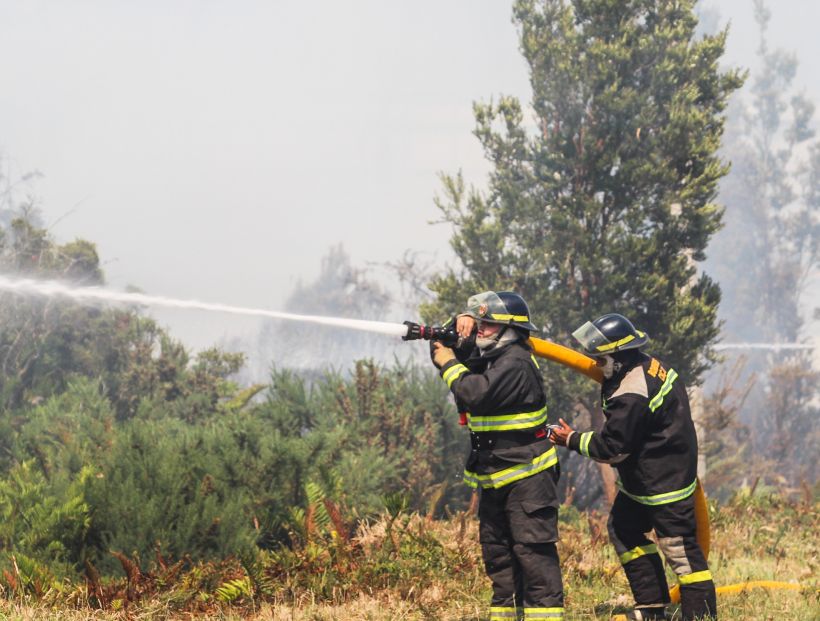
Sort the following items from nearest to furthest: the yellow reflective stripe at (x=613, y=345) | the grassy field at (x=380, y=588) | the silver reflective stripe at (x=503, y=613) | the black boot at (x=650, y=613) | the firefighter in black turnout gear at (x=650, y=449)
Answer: the silver reflective stripe at (x=503, y=613) < the firefighter in black turnout gear at (x=650, y=449) < the yellow reflective stripe at (x=613, y=345) < the black boot at (x=650, y=613) < the grassy field at (x=380, y=588)

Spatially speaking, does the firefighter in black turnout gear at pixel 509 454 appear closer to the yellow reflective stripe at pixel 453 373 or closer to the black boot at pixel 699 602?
the yellow reflective stripe at pixel 453 373

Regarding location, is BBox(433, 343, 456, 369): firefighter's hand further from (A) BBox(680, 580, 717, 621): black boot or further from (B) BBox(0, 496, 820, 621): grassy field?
(A) BBox(680, 580, 717, 621): black boot

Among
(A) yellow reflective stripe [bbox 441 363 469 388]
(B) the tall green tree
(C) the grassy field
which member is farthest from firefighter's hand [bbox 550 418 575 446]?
(B) the tall green tree

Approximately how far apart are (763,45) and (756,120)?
21.9 feet

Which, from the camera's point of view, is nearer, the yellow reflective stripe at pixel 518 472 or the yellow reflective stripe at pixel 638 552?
the yellow reflective stripe at pixel 518 472

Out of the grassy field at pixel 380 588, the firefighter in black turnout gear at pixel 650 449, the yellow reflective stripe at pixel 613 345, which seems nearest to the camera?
the firefighter in black turnout gear at pixel 650 449

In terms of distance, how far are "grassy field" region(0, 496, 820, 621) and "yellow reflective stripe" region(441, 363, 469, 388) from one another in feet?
5.81

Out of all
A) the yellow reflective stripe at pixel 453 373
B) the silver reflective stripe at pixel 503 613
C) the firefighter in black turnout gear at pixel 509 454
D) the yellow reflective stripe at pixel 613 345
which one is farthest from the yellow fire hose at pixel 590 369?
the silver reflective stripe at pixel 503 613

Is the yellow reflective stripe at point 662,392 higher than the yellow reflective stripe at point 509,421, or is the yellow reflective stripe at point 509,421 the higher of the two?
the yellow reflective stripe at point 662,392

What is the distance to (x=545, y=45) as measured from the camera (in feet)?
57.6

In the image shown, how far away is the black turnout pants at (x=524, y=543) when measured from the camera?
192 inches

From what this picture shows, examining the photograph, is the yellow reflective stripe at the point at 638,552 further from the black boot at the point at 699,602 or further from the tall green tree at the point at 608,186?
the tall green tree at the point at 608,186

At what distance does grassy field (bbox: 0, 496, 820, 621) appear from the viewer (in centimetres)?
579

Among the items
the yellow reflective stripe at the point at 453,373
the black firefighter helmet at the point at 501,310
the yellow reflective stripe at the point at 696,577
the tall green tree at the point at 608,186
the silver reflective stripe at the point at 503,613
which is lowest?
the silver reflective stripe at the point at 503,613
